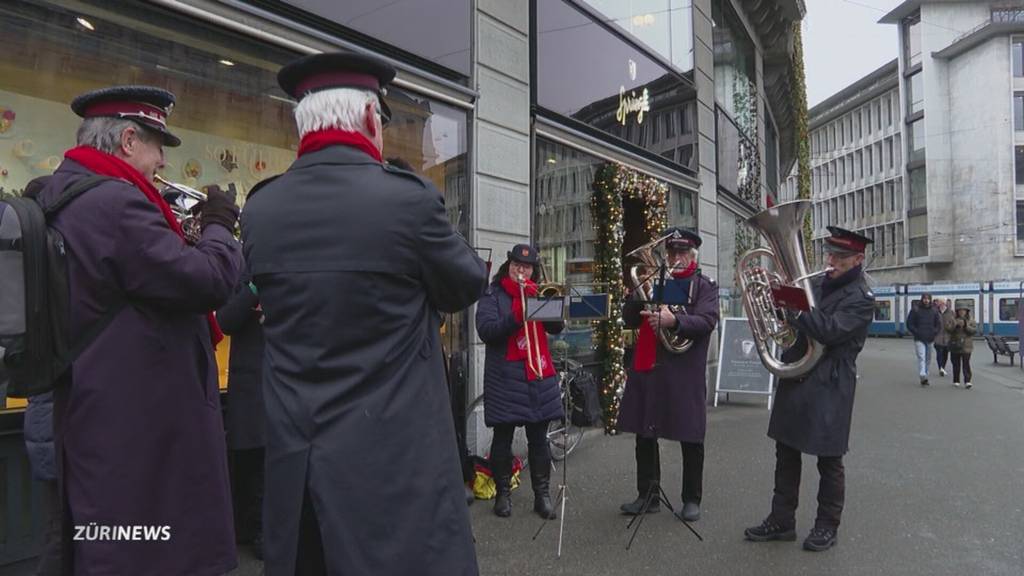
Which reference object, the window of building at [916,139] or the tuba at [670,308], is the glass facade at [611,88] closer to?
the tuba at [670,308]

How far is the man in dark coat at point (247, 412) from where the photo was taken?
4156 mm

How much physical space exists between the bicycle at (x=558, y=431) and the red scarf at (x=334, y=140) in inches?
170

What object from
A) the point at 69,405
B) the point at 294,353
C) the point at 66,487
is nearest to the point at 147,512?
the point at 66,487

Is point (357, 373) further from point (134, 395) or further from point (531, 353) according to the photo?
point (531, 353)

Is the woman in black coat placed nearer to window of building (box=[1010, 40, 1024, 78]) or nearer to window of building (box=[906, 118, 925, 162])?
window of building (box=[1010, 40, 1024, 78])

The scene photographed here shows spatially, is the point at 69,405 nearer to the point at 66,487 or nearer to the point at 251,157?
the point at 66,487

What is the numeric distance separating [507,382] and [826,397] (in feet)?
7.14

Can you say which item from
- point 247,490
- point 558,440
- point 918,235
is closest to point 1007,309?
point 918,235

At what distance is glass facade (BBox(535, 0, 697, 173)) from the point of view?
7801mm

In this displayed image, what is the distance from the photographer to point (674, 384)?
194 inches

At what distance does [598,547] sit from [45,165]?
4167 mm

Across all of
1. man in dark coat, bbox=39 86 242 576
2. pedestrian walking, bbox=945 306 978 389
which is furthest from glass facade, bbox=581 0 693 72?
pedestrian walking, bbox=945 306 978 389

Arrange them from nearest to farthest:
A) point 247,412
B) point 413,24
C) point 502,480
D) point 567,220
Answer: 1. point 247,412
2. point 502,480
3. point 413,24
4. point 567,220

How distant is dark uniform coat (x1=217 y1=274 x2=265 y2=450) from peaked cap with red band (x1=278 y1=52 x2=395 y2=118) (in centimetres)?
247
